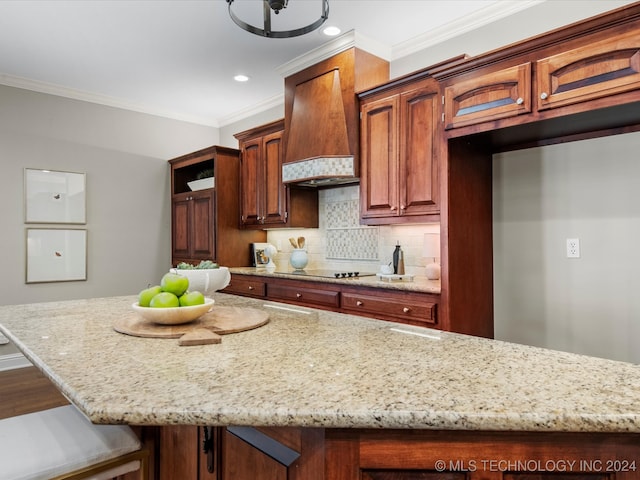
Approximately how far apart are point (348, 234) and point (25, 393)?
2.92m

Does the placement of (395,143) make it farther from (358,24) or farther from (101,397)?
(101,397)

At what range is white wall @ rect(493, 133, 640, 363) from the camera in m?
2.30

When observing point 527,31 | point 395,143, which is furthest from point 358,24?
point 527,31

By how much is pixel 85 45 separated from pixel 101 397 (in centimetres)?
346

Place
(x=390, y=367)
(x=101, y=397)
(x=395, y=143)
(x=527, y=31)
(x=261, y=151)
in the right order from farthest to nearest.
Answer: (x=261, y=151) < (x=395, y=143) < (x=527, y=31) < (x=390, y=367) < (x=101, y=397)

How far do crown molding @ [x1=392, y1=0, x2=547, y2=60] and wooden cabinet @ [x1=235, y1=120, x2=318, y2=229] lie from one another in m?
1.28

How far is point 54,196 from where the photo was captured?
416 cm

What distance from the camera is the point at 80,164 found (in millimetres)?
4332

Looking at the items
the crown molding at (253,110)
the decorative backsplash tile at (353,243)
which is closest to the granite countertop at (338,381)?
the decorative backsplash tile at (353,243)

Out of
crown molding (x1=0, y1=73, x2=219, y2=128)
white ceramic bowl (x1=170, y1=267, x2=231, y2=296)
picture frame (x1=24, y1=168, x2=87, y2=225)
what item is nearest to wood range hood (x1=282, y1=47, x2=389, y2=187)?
white ceramic bowl (x1=170, y1=267, x2=231, y2=296)

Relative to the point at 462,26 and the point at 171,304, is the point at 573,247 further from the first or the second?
the point at 171,304

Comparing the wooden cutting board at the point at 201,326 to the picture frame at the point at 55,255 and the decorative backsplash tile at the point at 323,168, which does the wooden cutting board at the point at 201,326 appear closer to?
the decorative backsplash tile at the point at 323,168

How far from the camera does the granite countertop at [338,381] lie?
73 cm

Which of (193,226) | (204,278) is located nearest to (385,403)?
(204,278)
